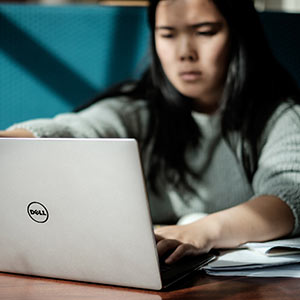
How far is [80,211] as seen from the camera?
593 millimetres

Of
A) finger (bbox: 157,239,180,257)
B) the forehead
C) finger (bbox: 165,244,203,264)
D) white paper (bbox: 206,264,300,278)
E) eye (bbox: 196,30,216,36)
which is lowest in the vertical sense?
white paper (bbox: 206,264,300,278)

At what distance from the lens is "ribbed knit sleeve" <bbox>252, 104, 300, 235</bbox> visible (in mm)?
920

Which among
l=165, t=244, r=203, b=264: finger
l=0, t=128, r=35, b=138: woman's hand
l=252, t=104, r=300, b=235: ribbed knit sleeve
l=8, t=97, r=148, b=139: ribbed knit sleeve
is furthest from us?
l=8, t=97, r=148, b=139: ribbed knit sleeve

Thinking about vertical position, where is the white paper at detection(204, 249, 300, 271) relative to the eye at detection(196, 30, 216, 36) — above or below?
below

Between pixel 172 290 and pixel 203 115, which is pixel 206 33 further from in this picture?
pixel 172 290

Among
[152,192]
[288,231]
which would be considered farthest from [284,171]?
[152,192]

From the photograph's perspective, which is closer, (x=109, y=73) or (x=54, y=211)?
(x=54, y=211)

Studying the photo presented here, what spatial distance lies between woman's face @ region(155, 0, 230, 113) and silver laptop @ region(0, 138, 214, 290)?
2.18 feet

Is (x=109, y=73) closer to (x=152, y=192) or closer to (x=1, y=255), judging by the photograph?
(x=152, y=192)

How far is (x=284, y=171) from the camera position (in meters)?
0.99

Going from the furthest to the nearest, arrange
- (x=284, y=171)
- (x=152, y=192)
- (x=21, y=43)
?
(x=21, y=43) → (x=152, y=192) → (x=284, y=171)

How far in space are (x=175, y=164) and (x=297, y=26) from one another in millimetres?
621

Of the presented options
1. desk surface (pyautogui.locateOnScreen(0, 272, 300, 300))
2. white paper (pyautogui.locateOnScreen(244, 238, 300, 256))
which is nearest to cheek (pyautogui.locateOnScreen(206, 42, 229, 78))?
white paper (pyautogui.locateOnScreen(244, 238, 300, 256))

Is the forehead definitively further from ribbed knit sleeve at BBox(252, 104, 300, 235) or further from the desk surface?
the desk surface
